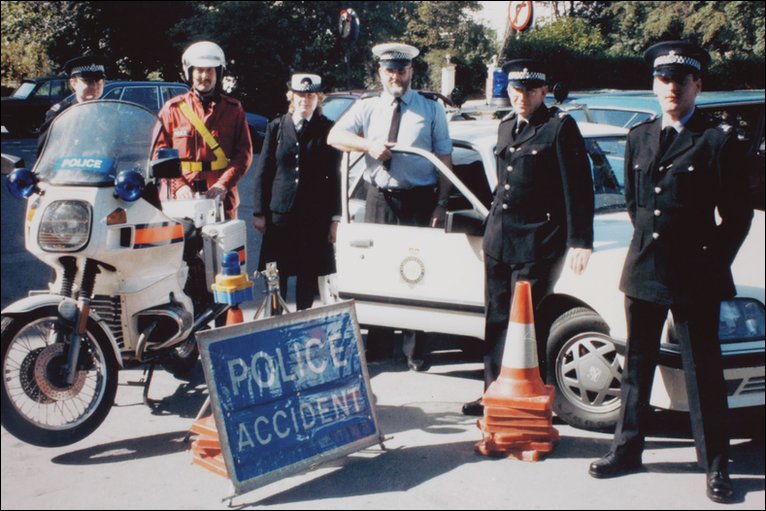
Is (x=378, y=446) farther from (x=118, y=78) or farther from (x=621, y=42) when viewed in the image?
(x=621, y=42)

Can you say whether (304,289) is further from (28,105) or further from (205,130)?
(28,105)

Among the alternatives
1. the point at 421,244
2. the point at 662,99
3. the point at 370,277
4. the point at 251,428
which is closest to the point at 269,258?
the point at 370,277

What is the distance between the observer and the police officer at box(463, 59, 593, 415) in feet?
13.3

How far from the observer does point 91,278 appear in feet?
13.5

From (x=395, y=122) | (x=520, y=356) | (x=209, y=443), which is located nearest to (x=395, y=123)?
(x=395, y=122)

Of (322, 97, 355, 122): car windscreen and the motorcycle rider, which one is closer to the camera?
the motorcycle rider

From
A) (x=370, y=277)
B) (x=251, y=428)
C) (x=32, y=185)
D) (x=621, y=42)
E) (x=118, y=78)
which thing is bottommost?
(x=251, y=428)

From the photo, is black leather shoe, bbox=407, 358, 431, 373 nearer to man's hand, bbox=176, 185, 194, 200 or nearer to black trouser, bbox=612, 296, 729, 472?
man's hand, bbox=176, 185, 194, 200

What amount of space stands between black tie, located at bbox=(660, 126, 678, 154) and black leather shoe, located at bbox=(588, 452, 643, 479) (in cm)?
141

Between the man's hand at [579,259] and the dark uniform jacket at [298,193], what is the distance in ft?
6.33

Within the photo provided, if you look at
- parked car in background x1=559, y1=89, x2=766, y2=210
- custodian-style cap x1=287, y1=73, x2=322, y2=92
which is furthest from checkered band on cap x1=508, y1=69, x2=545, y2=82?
parked car in background x1=559, y1=89, x2=766, y2=210

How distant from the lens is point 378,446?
4242mm

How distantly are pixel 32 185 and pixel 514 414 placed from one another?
265cm

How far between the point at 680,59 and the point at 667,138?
0.34 meters
